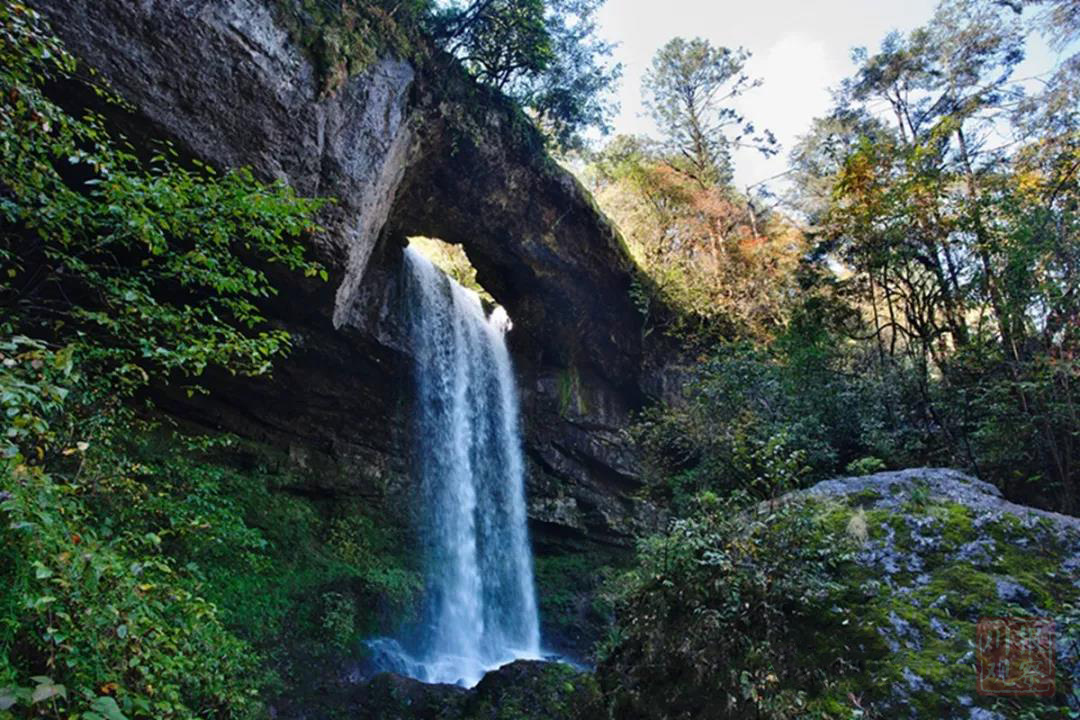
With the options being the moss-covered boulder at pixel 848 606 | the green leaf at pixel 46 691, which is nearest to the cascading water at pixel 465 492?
the moss-covered boulder at pixel 848 606

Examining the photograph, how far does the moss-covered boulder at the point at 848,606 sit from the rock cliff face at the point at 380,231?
626 cm

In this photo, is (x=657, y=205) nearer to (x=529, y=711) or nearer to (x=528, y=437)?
(x=528, y=437)

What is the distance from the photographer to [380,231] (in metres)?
10.1

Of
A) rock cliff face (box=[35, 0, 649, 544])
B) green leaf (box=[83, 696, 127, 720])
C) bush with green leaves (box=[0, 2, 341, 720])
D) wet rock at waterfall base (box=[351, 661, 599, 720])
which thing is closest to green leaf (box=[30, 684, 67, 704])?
bush with green leaves (box=[0, 2, 341, 720])

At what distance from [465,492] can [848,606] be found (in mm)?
9263

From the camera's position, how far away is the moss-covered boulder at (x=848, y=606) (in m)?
2.84

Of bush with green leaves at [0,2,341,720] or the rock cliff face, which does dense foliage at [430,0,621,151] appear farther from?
bush with green leaves at [0,2,341,720]

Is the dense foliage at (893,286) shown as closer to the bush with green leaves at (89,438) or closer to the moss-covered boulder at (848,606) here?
the moss-covered boulder at (848,606)

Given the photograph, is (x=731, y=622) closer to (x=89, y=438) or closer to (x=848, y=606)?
(x=848, y=606)

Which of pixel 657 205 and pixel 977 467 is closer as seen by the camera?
pixel 977 467

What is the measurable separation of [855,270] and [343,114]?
9393mm

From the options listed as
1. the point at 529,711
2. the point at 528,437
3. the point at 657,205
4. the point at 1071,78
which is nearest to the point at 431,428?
the point at 528,437

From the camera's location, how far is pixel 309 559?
9367 millimetres

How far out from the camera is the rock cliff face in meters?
6.22
